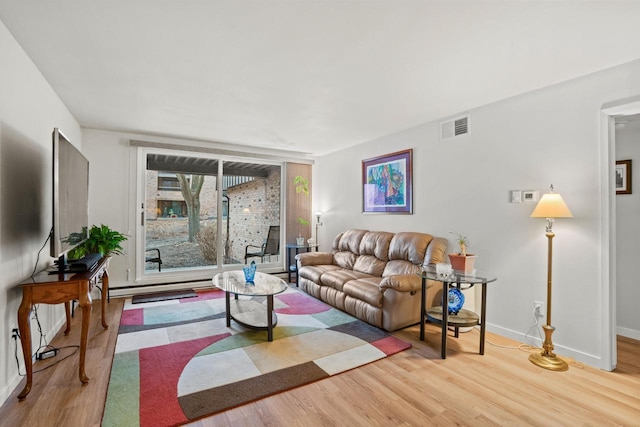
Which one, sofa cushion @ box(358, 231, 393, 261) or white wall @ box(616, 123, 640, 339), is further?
sofa cushion @ box(358, 231, 393, 261)

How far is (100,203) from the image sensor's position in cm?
435

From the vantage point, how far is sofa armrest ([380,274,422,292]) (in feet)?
9.98

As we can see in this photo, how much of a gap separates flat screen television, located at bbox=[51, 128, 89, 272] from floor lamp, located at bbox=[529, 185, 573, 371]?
12.0 ft

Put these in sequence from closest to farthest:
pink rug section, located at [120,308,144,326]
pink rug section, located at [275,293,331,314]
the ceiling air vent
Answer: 1. pink rug section, located at [120,308,144,326]
2. the ceiling air vent
3. pink rug section, located at [275,293,331,314]

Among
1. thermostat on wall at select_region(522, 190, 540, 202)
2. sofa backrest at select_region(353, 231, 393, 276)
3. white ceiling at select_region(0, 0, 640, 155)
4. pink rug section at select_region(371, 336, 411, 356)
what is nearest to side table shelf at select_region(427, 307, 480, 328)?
pink rug section at select_region(371, 336, 411, 356)

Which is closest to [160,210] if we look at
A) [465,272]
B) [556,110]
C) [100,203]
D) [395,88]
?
[100,203]

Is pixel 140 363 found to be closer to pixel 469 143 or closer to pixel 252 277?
pixel 252 277

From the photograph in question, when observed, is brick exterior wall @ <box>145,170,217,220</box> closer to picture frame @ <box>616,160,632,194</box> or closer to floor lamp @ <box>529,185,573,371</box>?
floor lamp @ <box>529,185,573,371</box>

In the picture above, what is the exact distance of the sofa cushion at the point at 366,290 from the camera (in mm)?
3230

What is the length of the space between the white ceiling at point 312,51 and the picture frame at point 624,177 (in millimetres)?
1392

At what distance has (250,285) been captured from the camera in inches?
127

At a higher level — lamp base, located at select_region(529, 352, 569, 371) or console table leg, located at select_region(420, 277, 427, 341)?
console table leg, located at select_region(420, 277, 427, 341)

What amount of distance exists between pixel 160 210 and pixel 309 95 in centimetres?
321

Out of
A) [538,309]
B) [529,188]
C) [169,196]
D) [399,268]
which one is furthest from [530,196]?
[169,196]
